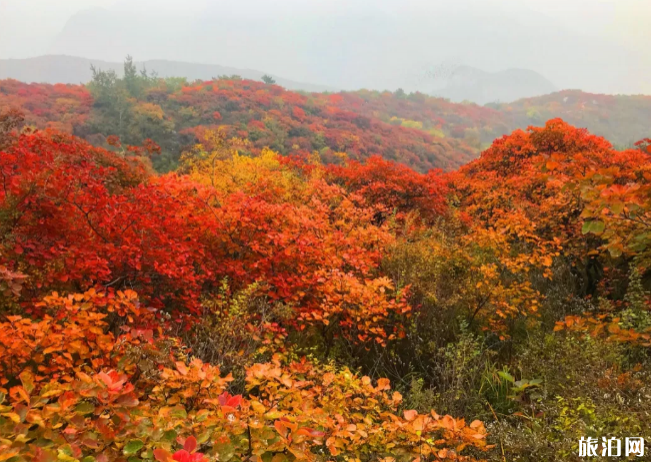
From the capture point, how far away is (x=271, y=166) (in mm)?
13258

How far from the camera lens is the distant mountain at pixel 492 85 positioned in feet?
553

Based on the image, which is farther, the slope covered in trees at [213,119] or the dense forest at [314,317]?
the slope covered in trees at [213,119]

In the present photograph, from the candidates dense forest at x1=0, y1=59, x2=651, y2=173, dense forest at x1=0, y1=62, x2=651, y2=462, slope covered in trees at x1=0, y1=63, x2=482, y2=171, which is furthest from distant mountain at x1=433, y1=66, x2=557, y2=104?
dense forest at x1=0, y1=62, x2=651, y2=462

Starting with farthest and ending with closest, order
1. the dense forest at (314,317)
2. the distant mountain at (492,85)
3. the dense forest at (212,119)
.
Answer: the distant mountain at (492,85) → the dense forest at (212,119) → the dense forest at (314,317)

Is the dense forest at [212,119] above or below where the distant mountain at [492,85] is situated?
below

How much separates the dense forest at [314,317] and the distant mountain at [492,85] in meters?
178

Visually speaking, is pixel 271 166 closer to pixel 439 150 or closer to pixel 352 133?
pixel 352 133

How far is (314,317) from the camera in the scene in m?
4.30

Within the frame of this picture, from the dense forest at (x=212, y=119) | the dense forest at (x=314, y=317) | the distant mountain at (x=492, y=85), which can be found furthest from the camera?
the distant mountain at (x=492, y=85)

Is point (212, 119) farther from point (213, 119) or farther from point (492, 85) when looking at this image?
point (492, 85)

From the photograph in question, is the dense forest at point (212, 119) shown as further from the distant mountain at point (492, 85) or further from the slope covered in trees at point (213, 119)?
the distant mountain at point (492, 85)

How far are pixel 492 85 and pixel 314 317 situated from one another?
197 m

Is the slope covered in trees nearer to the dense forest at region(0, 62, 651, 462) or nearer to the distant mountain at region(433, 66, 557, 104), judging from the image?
the dense forest at region(0, 62, 651, 462)

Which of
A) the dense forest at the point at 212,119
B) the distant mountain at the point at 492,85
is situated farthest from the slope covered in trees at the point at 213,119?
the distant mountain at the point at 492,85
